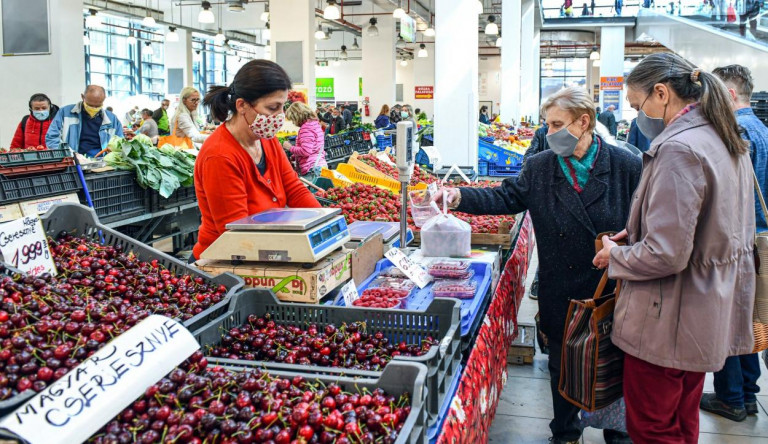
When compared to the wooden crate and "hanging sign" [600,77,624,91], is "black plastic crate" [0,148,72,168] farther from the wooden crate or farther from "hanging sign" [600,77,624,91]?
"hanging sign" [600,77,624,91]

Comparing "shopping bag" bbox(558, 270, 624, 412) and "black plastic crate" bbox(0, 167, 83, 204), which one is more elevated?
"black plastic crate" bbox(0, 167, 83, 204)

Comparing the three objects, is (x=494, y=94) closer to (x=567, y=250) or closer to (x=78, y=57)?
(x=78, y=57)

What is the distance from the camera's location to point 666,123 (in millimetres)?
2404

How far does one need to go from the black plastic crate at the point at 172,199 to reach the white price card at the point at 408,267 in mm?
3296

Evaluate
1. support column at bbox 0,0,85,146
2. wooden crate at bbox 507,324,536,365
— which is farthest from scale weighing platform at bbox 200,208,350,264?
support column at bbox 0,0,85,146

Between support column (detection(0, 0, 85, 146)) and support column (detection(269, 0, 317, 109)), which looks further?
support column (detection(269, 0, 317, 109))

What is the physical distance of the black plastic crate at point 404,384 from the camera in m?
1.51

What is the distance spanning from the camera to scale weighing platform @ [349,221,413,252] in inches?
122

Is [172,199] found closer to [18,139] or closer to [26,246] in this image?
[18,139]

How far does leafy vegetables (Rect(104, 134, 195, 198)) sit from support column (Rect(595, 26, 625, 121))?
61.8ft

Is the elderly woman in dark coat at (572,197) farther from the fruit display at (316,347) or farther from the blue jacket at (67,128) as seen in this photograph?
the blue jacket at (67,128)

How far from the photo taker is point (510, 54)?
49.3 ft

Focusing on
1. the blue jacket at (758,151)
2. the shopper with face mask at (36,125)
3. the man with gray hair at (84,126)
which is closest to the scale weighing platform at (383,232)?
the blue jacket at (758,151)

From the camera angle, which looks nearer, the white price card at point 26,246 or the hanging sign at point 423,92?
the white price card at point 26,246
